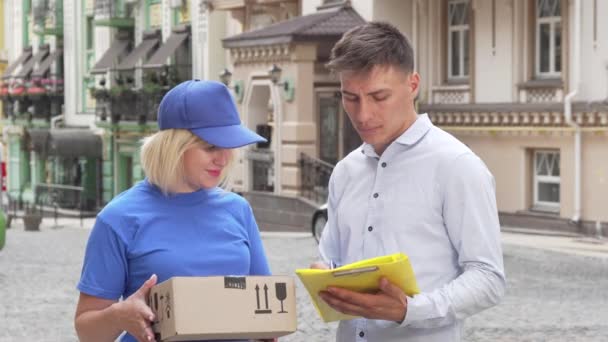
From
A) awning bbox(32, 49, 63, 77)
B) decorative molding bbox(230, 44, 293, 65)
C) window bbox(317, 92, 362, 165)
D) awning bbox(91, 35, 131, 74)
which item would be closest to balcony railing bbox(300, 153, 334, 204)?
window bbox(317, 92, 362, 165)

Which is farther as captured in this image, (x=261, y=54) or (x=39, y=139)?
(x=39, y=139)

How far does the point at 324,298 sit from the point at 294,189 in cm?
2827

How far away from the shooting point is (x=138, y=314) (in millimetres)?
4645

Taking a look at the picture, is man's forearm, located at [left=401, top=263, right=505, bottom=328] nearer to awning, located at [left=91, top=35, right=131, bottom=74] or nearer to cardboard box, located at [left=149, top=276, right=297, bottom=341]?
cardboard box, located at [left=149, top=276, right=297, bottom=341]

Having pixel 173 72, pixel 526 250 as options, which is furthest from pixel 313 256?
pixel 173 72

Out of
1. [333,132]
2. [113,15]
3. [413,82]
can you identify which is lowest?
[333,132]

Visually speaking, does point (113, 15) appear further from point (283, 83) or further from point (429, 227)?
point (429, 227)

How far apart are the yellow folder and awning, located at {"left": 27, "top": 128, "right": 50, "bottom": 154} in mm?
47589

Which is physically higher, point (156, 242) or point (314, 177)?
point (156, 242)

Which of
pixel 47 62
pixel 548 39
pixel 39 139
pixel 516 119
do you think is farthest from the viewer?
pixel 47 62

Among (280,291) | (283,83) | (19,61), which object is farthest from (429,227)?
(19,61)

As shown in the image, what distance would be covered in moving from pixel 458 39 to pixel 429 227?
85.3 feet

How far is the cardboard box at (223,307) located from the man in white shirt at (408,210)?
0.19 metres

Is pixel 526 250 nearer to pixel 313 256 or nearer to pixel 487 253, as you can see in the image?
pixel 313 256
